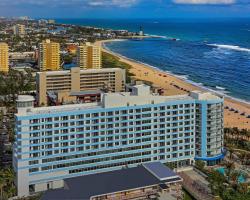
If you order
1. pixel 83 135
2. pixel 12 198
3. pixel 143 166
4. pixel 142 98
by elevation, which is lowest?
pixel 12 198

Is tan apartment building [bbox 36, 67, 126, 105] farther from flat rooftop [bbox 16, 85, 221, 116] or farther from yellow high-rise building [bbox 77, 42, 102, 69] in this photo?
flat rooftop [bbox 16, 85, 221, 116]

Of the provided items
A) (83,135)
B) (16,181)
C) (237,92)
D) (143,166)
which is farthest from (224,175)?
(237,92)

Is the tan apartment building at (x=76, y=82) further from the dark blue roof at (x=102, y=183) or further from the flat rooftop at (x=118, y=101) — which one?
the dark blue roof at (x=102, y=183)

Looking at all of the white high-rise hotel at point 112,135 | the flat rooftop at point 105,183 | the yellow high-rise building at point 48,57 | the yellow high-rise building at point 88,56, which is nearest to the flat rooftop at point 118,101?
the white high-rise hotel at point 112,135

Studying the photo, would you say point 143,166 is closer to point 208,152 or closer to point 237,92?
point 208,152

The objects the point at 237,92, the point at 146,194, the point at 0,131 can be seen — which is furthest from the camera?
the point at 237,92

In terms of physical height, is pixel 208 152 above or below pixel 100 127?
below
